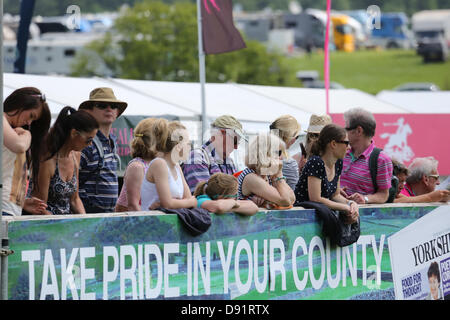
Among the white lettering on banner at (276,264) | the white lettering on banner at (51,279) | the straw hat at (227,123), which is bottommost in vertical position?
the white lettering on banner at (51,279)

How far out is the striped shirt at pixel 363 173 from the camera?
6.75 m

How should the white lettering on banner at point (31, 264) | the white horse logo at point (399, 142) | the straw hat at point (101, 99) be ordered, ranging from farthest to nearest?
the white horse logo at point (399, 142) < the straw hat at point (101, 99) < the white lettering on banner at point (31, 264)

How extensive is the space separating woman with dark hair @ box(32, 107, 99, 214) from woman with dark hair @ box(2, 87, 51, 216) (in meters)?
0.08

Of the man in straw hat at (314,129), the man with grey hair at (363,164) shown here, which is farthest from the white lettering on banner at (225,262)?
the man in straw hat at (314,129)

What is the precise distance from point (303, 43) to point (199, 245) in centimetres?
9543

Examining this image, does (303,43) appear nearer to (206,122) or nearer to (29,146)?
(206,122)

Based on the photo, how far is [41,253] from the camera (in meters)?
4.51

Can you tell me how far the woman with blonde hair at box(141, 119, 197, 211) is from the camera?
527cm

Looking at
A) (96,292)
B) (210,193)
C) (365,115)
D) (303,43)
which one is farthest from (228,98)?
(303,43)

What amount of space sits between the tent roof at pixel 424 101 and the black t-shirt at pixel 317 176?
1224 cm

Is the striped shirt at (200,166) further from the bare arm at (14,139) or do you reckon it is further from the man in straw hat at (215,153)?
the bare arm at (14,139)

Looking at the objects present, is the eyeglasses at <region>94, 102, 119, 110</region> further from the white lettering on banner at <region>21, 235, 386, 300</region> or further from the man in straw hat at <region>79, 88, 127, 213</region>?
the white lettering on banner at <region>21, 235, 386, 300</region>

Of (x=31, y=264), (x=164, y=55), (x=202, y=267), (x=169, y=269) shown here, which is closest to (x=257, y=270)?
(x=202, y=267)

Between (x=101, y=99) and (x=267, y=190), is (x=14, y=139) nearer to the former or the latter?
(x=267, y=190)
